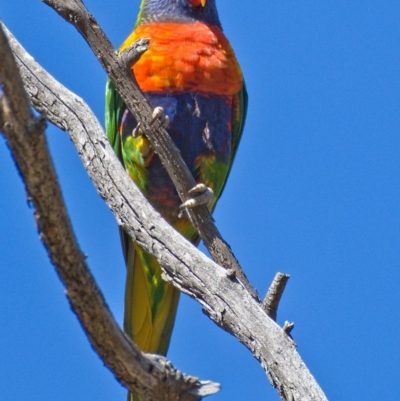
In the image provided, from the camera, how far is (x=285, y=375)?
2943 millimetres

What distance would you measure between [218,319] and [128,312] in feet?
5.06

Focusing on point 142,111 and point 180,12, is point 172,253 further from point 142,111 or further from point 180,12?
point 180,12

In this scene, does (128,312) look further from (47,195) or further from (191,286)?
(47,195)

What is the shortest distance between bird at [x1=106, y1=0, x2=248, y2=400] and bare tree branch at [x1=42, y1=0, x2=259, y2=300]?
2.16 ft

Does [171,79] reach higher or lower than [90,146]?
higher

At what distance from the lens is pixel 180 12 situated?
17.1ft

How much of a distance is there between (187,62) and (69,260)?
290cm

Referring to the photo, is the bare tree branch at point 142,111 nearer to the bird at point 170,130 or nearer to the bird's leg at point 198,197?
the bird's leg at point 198,197

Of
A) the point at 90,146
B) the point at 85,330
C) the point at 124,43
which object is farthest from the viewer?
the point at 124,43

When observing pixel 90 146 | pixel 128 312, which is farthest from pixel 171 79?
pixel 128 312

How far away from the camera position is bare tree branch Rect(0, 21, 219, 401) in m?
1.98

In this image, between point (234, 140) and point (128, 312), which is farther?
point (234, 140)

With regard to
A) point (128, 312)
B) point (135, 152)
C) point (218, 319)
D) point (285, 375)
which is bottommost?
point (285, 375)

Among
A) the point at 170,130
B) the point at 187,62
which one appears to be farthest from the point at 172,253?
the point at 187,62
